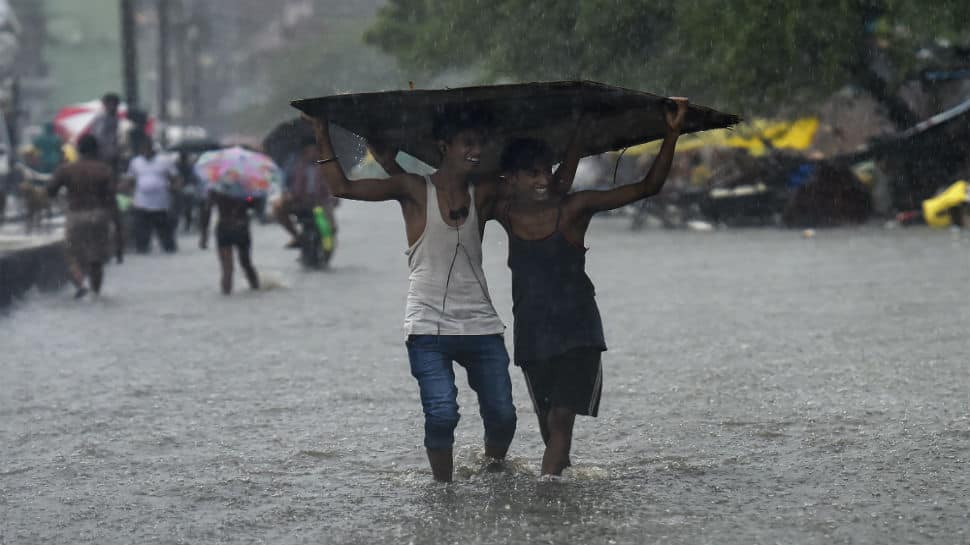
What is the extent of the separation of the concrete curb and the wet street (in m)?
0.36

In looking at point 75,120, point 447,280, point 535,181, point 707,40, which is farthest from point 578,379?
point 75,120

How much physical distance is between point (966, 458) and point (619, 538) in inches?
81.3

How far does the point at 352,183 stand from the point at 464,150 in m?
0.43

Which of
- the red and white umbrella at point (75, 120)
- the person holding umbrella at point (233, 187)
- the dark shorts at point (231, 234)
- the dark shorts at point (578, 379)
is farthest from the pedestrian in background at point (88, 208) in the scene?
the red and white umbrella at point (75, 120)

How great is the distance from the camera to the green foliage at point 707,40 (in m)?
24.1

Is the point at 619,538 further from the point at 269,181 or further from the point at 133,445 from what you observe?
the point at 269,181

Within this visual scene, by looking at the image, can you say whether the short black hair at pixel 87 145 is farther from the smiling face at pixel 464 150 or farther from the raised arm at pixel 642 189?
the raised arm at pixel 642 189

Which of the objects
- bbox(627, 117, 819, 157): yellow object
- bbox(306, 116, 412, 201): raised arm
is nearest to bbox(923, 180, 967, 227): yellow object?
bbox(627, 117, 819, 157): yellow object

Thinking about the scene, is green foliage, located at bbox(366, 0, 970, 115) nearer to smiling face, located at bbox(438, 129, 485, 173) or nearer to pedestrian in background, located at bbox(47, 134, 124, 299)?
pedestrian in background, located at bbox(47, 134, 124, 299)

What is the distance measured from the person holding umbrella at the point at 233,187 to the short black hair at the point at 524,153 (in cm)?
1000

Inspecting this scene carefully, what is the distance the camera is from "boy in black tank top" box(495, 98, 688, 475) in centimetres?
632

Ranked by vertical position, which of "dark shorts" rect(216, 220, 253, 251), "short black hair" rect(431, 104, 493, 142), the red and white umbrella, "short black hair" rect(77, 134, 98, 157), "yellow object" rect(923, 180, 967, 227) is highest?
"short black hair" rect(431, 104, 493, 142)

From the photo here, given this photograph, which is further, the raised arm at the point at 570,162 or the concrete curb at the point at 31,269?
the concrete curb at the point at 31,269

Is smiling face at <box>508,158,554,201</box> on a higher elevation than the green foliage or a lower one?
lower
